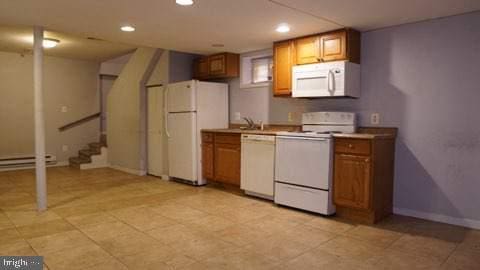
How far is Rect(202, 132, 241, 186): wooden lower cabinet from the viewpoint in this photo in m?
4.71

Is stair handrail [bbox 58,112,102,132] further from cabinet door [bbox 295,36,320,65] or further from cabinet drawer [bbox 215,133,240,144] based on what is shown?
cabinet door [bbox 295,36,320,65]

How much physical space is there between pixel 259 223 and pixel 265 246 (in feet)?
2.00

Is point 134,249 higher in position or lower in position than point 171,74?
lower

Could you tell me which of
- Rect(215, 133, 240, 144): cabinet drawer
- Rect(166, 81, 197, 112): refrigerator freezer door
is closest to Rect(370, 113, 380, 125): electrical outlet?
Rect(215, 133, 240, 144): cabinet drawer

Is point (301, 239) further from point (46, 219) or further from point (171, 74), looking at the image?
point (171, 74)

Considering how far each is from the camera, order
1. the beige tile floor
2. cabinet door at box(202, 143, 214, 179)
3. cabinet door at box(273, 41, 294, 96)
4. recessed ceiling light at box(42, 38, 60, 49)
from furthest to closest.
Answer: recessed ceiling light at box(42, 38, 60, 49) → cabinet door at box(202, 143, 214, 179) → cabinet door at box(273, 41, 294, 96) → the beige tile floor

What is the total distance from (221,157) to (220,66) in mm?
1488

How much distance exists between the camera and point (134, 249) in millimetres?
2738

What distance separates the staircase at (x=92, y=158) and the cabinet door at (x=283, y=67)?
4.58m

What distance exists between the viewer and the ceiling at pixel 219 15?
2996 millimetres

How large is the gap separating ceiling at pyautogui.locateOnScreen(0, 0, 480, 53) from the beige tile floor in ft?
6.91

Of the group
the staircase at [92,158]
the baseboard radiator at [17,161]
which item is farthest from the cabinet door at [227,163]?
the baseboard radiator at [17,161]

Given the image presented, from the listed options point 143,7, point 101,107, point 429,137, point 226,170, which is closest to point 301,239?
point 429,137

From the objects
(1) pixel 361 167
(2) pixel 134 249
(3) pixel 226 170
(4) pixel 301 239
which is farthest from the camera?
(3) pixel 226 170
